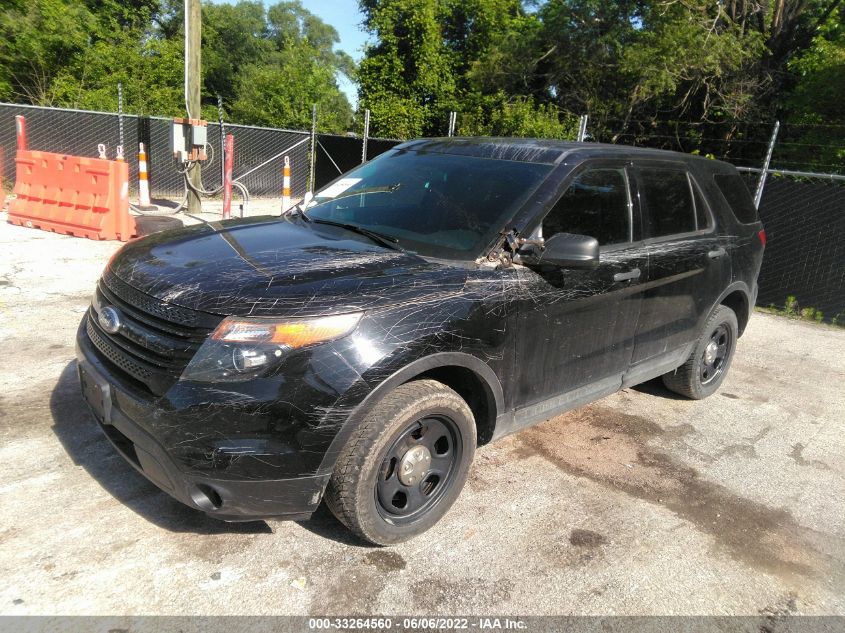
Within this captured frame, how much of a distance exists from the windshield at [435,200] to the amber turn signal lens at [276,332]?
33.7 inches

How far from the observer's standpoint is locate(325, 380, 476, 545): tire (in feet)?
8.52

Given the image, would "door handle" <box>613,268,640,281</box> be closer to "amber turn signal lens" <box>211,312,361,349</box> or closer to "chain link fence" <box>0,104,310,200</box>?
"amber turn signal lens" <box>211,312,361,349</box>

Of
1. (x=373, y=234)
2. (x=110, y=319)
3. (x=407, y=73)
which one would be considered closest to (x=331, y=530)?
(x=110, y=319)

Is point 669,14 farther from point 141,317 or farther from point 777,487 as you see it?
point 141,317

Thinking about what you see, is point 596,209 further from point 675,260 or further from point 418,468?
point 418,468

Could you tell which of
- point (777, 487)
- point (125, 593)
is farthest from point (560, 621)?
point (777, 487)

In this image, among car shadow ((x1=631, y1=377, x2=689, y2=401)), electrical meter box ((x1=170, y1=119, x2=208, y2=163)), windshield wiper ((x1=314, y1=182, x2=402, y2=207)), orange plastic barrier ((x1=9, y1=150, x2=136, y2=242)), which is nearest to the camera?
windshield wiper ((x1=314, y1=182, x2=402, y2=207))

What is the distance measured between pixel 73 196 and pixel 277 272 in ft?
24.7

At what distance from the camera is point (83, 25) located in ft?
68.4

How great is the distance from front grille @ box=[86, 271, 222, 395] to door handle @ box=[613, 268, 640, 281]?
2270 mm

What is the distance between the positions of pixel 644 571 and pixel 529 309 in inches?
53.3

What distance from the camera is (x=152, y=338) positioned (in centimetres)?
257

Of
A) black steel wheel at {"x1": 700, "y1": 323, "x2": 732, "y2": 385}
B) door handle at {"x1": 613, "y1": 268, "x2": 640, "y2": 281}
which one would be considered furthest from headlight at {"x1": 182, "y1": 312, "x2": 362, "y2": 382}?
black steel wheel at {"x1": 700, "y1": 323, "x2": 732, "y2": 385}

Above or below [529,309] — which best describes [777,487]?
below
